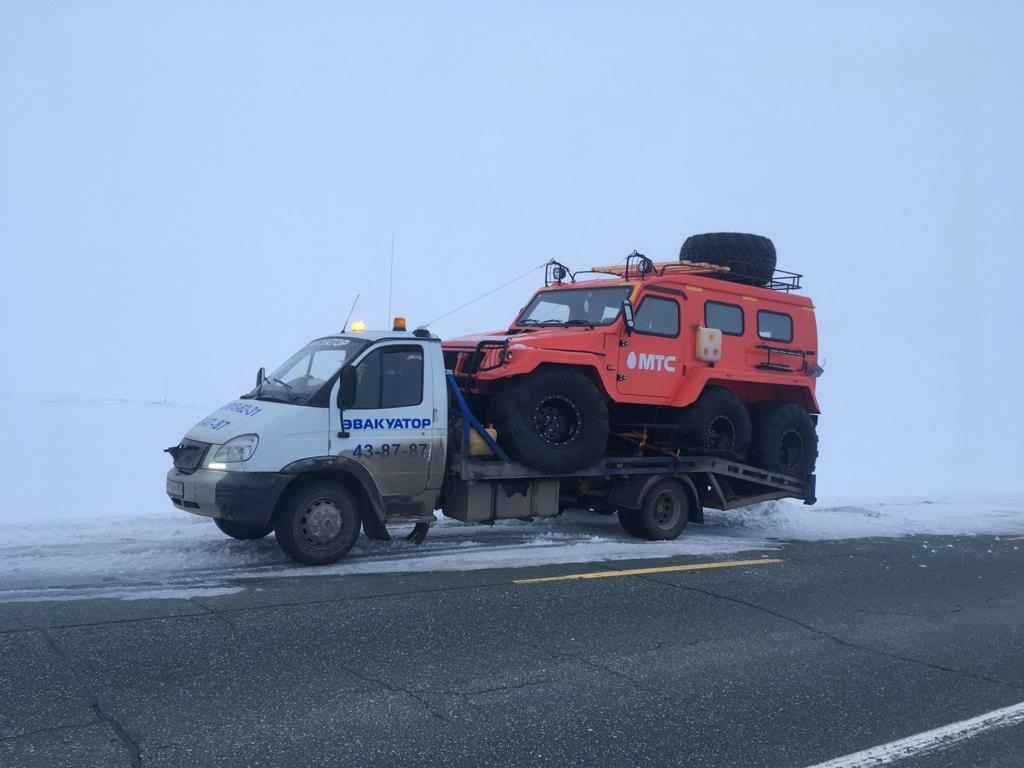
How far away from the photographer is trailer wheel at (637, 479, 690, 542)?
37.8 ft

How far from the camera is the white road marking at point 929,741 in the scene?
15.6 feet

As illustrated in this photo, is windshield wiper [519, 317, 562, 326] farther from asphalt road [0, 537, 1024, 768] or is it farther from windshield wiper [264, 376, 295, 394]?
asphalt road [0, 537, 1024, 768]

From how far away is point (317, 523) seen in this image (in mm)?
8922

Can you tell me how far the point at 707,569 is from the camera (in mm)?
9594

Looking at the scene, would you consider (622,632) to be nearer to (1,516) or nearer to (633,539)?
(633,539)

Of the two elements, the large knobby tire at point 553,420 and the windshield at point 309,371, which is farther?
the large knobby tire at point 553,420

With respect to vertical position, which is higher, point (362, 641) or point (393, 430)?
point (393, 430)

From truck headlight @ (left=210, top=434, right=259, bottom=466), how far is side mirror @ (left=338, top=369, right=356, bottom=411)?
2.95 ft

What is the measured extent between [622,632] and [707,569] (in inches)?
112

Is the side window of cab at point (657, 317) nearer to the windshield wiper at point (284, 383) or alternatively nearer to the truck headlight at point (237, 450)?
the windshield wiper at point (284, 383)

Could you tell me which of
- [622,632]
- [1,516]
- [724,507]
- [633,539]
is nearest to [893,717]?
[622,632]

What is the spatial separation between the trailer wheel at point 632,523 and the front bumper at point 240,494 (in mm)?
4719

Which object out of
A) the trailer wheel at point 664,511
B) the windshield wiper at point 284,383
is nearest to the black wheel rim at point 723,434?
the trailer wheel at point 664,511

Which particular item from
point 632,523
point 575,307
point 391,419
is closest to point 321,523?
point 391,419
